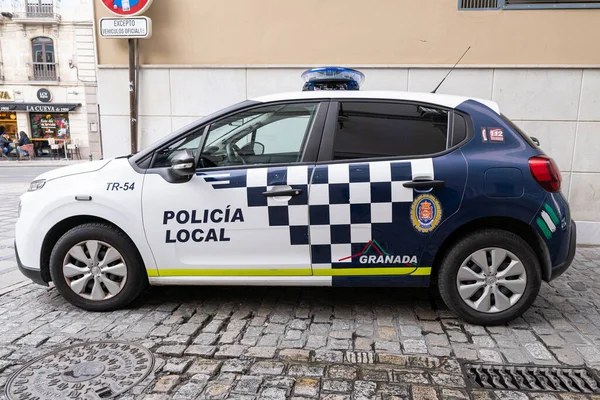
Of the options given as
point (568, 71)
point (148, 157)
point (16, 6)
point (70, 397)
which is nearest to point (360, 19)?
point (568, 71)

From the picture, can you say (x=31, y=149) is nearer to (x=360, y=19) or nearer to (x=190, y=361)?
(x=360, y=19)

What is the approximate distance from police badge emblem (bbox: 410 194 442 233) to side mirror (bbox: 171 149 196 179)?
160 centimetres

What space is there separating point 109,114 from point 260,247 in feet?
13.1

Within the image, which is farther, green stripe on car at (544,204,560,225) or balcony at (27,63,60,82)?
balcony at (27,63,60,82)

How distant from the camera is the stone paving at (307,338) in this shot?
8.00ft

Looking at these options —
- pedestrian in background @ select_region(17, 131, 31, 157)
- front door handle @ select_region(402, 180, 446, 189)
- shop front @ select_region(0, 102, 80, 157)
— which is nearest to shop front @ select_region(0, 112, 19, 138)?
shop front @ select_region(0, 102, 80, 157)

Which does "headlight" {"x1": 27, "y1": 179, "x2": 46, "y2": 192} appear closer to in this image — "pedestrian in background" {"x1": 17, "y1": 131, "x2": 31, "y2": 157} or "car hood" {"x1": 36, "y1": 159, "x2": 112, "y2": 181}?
"car hood" {"x1": 36, "y1": 159, "x2": 112, "y2": 181}

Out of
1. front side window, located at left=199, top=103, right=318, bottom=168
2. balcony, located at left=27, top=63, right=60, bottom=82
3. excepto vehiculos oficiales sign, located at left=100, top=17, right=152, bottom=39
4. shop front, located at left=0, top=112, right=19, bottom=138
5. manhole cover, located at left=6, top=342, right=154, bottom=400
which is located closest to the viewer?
manhole cover, located at left=6, top=342, right=154, bottom=400

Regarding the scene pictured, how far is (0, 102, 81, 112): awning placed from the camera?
24.8 m

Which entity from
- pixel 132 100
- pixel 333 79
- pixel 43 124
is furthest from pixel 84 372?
pixel 43 124

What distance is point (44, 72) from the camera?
25281mm

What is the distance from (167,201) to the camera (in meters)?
3.18

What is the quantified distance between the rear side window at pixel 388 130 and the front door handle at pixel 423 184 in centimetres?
22

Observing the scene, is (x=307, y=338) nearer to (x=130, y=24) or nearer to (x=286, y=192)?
(x=286, y=192)
